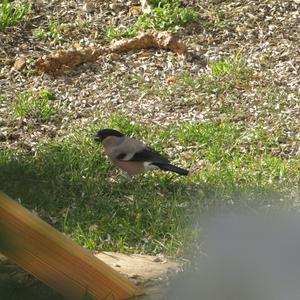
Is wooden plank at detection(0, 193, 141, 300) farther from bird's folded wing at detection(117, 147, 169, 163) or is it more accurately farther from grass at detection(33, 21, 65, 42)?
grass at detection(33, 21, 65, 42)

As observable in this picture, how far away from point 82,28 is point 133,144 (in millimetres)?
2602

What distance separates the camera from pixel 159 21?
7.04 meters

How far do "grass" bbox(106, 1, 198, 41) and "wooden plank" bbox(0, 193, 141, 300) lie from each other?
4.49 metres

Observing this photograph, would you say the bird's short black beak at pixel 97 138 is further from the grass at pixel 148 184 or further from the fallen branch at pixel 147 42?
the fallen branch at pixel 147 42

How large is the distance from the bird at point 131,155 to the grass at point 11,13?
270 centimetres

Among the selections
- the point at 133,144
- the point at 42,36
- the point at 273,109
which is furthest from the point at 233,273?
the point at 42,36

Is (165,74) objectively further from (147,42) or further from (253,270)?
(253,270)

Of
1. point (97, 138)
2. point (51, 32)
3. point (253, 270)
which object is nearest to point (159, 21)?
point (51, 32)

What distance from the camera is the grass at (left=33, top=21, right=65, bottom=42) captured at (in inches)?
283

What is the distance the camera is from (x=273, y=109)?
5781mm

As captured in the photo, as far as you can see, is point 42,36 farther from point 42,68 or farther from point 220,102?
point 220,102


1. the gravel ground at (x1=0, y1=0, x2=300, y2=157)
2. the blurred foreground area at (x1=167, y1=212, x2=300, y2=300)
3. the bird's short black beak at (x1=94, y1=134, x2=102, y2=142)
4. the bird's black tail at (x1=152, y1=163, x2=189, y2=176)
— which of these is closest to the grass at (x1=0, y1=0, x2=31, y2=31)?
the gravel ground at (x1=0, y1=0, x2=300, y2=157)

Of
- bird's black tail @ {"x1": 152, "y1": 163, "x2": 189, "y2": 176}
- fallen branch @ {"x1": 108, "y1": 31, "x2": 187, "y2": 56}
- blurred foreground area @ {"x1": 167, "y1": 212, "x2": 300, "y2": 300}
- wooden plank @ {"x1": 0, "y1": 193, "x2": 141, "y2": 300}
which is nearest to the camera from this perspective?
wooden plank @ {"x1": 0, "y1": 193, "x2": 141, "y2": 300}

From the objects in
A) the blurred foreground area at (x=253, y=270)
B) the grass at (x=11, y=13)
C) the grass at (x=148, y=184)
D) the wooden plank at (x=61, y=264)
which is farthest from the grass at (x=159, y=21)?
the wooden plank at (x=61, y=264)
